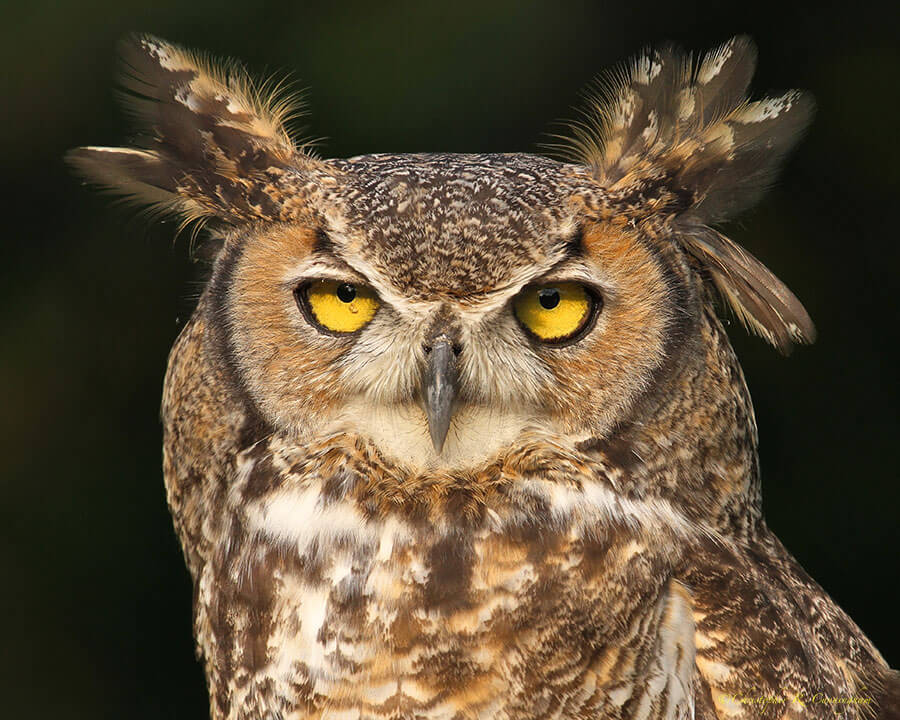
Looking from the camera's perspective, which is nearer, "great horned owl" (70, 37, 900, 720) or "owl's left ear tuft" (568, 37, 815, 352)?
"great horned owl" (70, 37, 900, 720)

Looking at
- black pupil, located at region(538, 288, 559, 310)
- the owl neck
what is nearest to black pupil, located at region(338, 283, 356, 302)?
black pupil, located at region(538, 288, 559, 310)

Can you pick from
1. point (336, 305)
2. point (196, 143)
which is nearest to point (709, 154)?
point (336, 305)

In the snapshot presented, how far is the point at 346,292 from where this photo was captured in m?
1.42

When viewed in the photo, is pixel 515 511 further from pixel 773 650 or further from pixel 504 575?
pixel 773 650

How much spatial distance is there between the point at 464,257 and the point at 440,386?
16cm

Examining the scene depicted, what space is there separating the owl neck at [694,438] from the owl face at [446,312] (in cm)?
4

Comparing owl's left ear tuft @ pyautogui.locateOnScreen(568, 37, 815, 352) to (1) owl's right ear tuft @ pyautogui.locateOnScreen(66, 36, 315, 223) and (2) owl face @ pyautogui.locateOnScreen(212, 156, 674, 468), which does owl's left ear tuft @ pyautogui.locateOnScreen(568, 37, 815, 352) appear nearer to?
(2) owl face @ pyautogui.locateOnScreen(212, 156, 674, 468)

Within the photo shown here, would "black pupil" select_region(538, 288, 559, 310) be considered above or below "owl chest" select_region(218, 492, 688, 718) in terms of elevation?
above

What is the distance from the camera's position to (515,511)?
4.80 feet

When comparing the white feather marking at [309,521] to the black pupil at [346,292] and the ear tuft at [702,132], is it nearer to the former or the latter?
the black pupil at [346,292]

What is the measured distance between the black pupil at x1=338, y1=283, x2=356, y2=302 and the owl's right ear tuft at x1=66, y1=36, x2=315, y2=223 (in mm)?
173

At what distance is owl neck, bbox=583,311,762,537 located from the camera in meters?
1.46

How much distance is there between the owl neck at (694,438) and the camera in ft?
4.80

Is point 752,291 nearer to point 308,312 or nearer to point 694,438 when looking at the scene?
point 694,438
